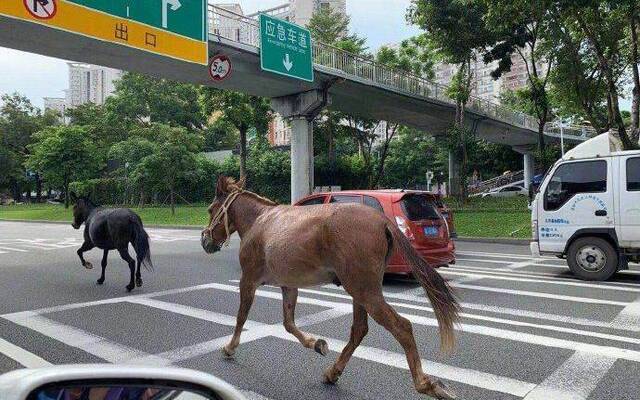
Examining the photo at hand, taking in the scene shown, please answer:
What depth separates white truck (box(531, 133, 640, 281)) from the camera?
30.2 ft

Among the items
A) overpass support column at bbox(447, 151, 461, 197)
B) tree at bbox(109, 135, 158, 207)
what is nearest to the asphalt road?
overpass support column at bbox(447, 151, 461, 197)

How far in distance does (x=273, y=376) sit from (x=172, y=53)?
1046cm

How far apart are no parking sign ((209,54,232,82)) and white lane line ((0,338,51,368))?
11.9 m

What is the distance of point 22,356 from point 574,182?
910cm

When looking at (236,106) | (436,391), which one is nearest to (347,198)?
(436,391)

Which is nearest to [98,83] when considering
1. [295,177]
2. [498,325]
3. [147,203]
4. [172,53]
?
[147,203]

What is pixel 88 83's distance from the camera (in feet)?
328

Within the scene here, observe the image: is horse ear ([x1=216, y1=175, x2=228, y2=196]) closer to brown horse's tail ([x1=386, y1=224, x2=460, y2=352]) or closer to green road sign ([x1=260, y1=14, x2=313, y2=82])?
brown horse's tail ([x1=386, y1=224, x2=460, y2=352])

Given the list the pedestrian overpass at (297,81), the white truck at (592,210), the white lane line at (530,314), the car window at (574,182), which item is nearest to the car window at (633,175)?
the white truck at (592,210)

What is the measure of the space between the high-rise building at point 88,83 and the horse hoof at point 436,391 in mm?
102501

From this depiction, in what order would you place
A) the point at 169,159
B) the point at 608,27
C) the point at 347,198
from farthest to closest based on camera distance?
1. the point at 169,159
2. the point at 608,27
3. the point at 347,198

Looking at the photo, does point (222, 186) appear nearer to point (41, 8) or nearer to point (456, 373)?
point (456, 373)

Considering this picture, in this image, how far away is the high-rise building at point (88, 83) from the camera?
97.4m

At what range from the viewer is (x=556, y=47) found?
2464cm
